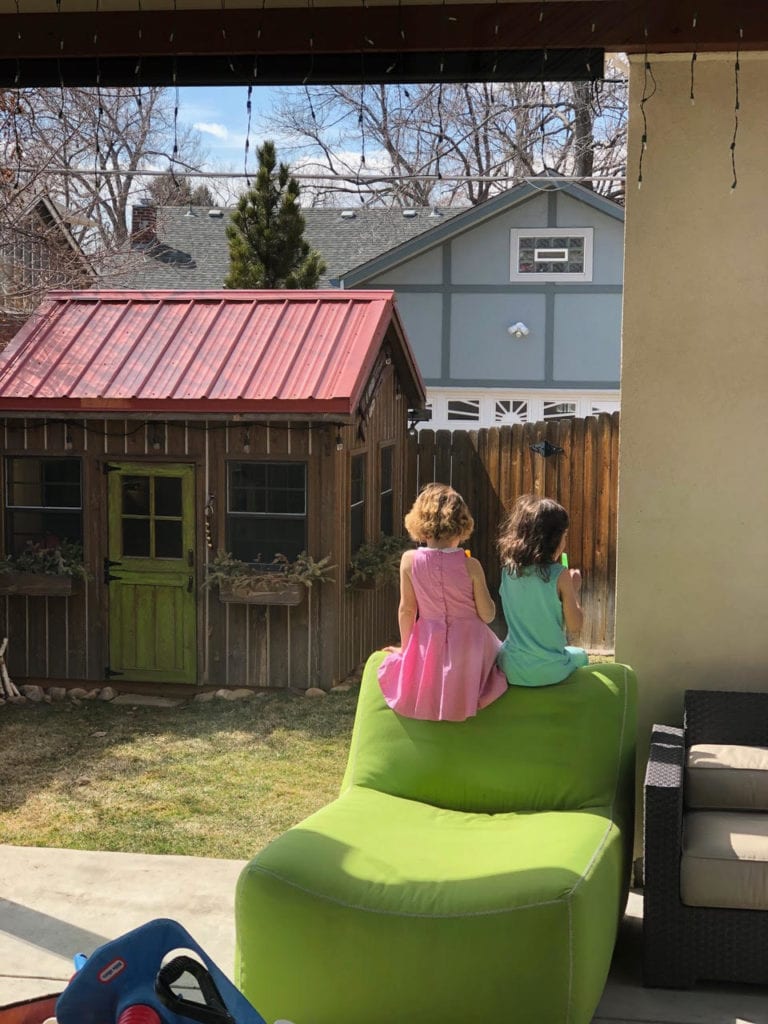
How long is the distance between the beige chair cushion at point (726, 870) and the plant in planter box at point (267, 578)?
4.92 metres

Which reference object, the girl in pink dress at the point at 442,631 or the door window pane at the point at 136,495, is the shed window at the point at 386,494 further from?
the girl in pink dress at the point at 442,631

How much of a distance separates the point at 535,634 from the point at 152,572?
491 cm

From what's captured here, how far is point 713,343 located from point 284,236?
919cm

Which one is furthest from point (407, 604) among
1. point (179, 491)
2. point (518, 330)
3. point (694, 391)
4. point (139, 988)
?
point (518, 330)

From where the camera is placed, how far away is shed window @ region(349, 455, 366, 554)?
856 centimetres

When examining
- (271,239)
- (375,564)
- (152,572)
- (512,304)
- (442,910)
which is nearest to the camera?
(442,910)

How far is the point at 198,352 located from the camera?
8.34m

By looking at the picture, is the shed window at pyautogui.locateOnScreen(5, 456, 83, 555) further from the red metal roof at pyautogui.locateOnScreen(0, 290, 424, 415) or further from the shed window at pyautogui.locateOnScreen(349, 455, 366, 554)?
the shed window at pyautogui.locateOnScreen(349, 455, 366, 554)

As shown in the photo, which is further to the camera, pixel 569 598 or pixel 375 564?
pixel 375 564

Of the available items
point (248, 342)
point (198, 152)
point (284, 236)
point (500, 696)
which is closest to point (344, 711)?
point (248, 342)

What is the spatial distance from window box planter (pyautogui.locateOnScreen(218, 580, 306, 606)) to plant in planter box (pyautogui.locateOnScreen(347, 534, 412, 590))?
0.55 m

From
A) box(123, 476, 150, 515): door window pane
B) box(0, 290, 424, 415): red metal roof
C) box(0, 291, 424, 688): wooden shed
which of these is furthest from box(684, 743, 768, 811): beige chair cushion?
box(123, 476, 150, 515): door window pane

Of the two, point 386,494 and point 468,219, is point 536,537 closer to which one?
point 386,494

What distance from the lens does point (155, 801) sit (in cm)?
605
